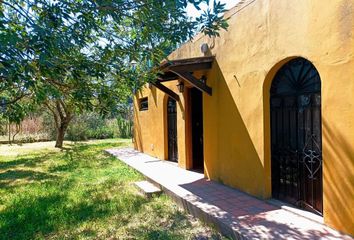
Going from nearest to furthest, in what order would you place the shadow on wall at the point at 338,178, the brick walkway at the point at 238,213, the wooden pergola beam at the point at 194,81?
the shadow on wall at the point at 338,178
the brick walkway at the point at 238,213
the wooden pergola beam at the point at 194,81

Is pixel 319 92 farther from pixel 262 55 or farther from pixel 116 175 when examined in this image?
pixel 116 175

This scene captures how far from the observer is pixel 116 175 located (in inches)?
404

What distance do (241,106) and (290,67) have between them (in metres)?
1.52

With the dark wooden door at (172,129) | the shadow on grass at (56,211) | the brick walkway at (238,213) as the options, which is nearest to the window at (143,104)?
the dark wooden door at (172,129)

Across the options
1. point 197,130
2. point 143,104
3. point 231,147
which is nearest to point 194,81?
point 231,147

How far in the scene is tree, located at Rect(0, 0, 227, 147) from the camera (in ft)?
11.5

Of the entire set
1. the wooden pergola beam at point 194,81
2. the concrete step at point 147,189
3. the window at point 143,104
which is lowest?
the concrete step at point 147,189

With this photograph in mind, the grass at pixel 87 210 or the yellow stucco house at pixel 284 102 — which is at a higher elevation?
the yellow stucco house at pixel 284 102

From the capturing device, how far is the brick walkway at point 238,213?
452 cm

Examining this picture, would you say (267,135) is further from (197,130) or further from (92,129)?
(92,129)

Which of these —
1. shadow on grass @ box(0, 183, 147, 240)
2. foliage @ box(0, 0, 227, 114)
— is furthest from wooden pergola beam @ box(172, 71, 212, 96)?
shadow on grass @ box(0, 183, 147, 240)

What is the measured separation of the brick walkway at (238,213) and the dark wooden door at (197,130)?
68.2 inches

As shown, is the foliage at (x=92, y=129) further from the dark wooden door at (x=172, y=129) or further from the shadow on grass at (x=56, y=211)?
the shadow on grass at (x=56, y=211)

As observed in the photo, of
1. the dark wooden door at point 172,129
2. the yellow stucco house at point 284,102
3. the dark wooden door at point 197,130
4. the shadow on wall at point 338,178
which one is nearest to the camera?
the shadow on wall at point 338,178
